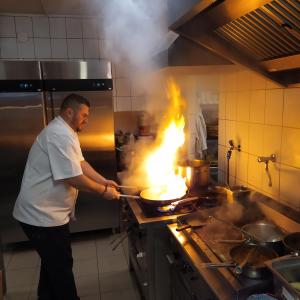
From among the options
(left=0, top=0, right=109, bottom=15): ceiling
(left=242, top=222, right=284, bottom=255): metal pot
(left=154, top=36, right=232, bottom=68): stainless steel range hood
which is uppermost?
(left=0, top=0, right=109, bottom=15): ceiling

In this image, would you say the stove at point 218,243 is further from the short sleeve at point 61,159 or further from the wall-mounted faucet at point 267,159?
the short sleeve at point 61,159

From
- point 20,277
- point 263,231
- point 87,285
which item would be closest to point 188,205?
point 263,231

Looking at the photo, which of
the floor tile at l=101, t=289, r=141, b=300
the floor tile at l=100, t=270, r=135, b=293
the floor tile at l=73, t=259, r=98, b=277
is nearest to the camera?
the floor tile at l=101, t=289, r=141, b=300

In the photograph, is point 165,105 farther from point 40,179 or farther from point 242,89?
point 40,179

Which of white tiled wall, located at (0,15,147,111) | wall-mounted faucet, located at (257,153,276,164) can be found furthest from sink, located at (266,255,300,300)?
white tiled wall, located at (0,15,147,111)

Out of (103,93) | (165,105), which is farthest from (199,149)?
(103,93)

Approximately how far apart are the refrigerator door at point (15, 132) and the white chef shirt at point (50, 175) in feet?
3.17

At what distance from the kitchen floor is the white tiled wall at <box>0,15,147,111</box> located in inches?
56.7

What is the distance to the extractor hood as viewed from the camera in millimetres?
1092

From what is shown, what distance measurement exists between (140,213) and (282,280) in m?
0.91

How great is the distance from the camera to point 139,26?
204 cm

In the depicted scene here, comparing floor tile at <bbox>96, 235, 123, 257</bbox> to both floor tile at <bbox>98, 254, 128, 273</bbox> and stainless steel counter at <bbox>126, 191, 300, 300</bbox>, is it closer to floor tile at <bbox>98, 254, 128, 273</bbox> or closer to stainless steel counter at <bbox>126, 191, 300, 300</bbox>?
floor tile at <bbox>98, 254, 128, 273</bbox>

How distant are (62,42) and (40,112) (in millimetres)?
913

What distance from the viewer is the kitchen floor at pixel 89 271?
2.24 meters
